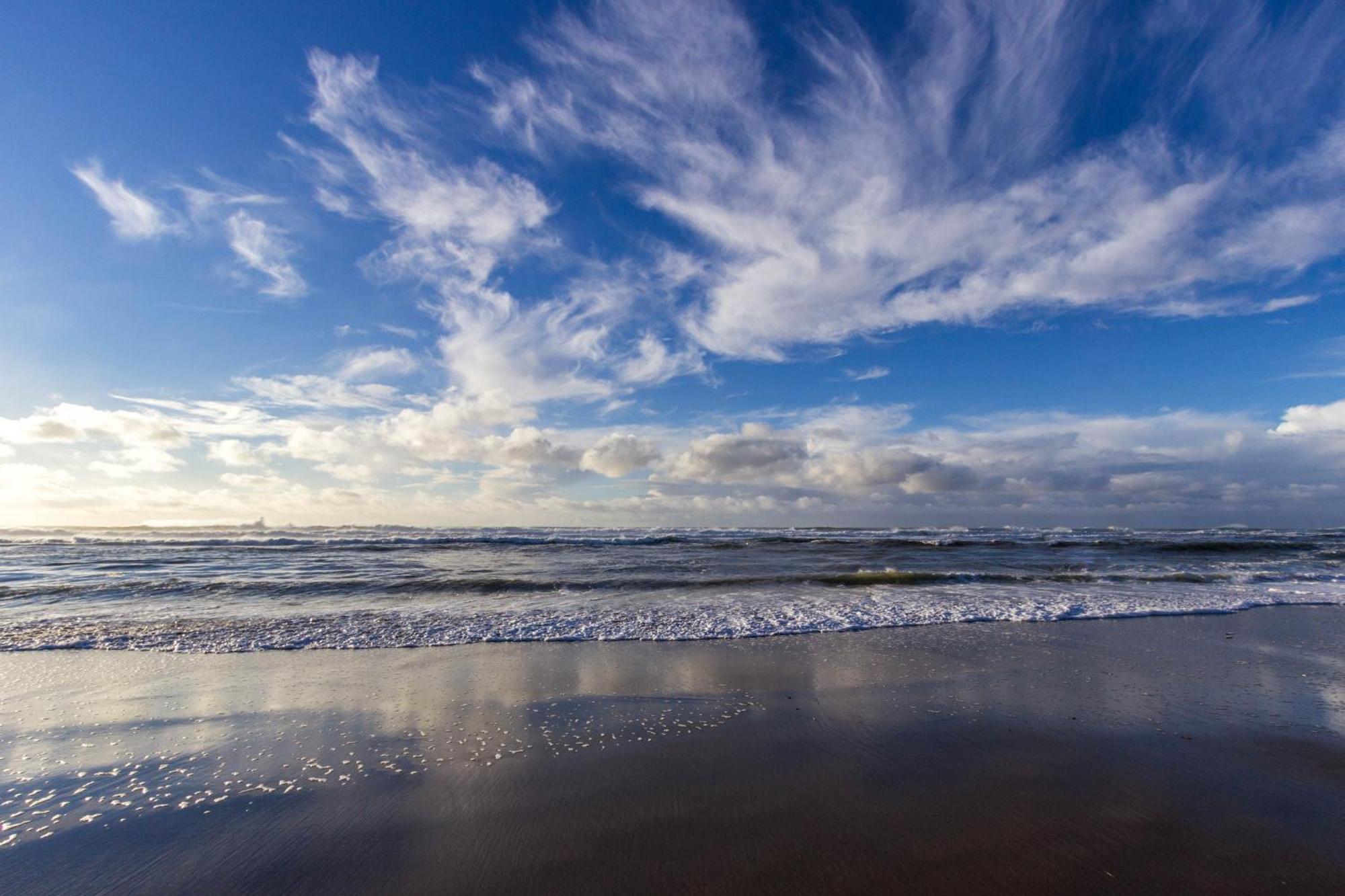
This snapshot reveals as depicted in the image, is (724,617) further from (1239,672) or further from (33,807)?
(33,807)

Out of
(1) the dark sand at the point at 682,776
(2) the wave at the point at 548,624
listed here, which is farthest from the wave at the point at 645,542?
(1) the dark sand at the point at 682,776

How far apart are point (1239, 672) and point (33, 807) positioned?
45.9 ft

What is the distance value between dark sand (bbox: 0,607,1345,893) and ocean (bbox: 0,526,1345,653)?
7.61 feet

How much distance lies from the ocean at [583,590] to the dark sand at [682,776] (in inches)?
91.3

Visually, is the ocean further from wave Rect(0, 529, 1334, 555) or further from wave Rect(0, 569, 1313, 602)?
wave Rect(0, 529, 1334, 555)

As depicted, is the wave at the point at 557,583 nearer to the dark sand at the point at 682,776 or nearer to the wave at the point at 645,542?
the dark sand at the point at 682,776

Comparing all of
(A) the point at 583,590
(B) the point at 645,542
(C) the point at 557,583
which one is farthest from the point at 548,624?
(B) the point at 645,542

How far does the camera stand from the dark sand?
4.00 metres

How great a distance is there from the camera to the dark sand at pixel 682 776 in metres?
4.00

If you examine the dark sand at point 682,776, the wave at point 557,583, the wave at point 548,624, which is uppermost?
the wave at point 557,583

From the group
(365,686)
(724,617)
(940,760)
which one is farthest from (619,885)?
(724,617)

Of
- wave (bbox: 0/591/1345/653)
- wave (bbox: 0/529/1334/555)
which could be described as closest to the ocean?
wave (bbox: 0/591/1345/653)

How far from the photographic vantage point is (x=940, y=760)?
557 cm

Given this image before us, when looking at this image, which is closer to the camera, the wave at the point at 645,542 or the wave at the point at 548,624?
the wave at the point at 548,624
